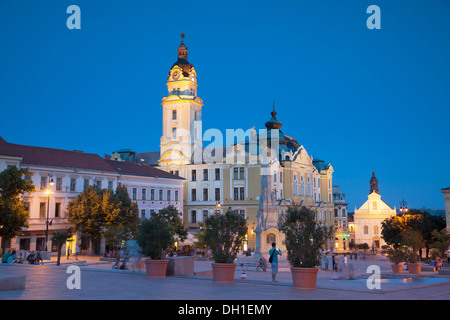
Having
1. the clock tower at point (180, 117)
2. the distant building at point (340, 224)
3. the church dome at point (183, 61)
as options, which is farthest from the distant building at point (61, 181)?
the distant building at point (340, 224)

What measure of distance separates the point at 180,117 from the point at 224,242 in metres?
60.2

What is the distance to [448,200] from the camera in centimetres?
5356

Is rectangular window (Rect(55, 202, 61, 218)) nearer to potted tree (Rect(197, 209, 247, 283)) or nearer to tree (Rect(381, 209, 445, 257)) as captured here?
potted tree (Rect(197, 209, 247, 283))

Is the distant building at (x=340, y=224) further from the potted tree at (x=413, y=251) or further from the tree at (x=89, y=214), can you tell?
the potted tree at (x=413, y=251)

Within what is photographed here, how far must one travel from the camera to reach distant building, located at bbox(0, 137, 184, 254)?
140 ft

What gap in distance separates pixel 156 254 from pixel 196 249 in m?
36.3

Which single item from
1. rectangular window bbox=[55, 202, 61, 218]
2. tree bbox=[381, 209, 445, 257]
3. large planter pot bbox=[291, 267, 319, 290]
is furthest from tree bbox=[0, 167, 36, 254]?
tree bbox=[381, 209, 445, 257]

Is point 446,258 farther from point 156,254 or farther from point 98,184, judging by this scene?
point 98,184

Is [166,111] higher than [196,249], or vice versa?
[166,111]

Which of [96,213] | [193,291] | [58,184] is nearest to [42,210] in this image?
[58,184]

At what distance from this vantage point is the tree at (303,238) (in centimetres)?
1440

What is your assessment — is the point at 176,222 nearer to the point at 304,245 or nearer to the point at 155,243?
the point at 155,243
